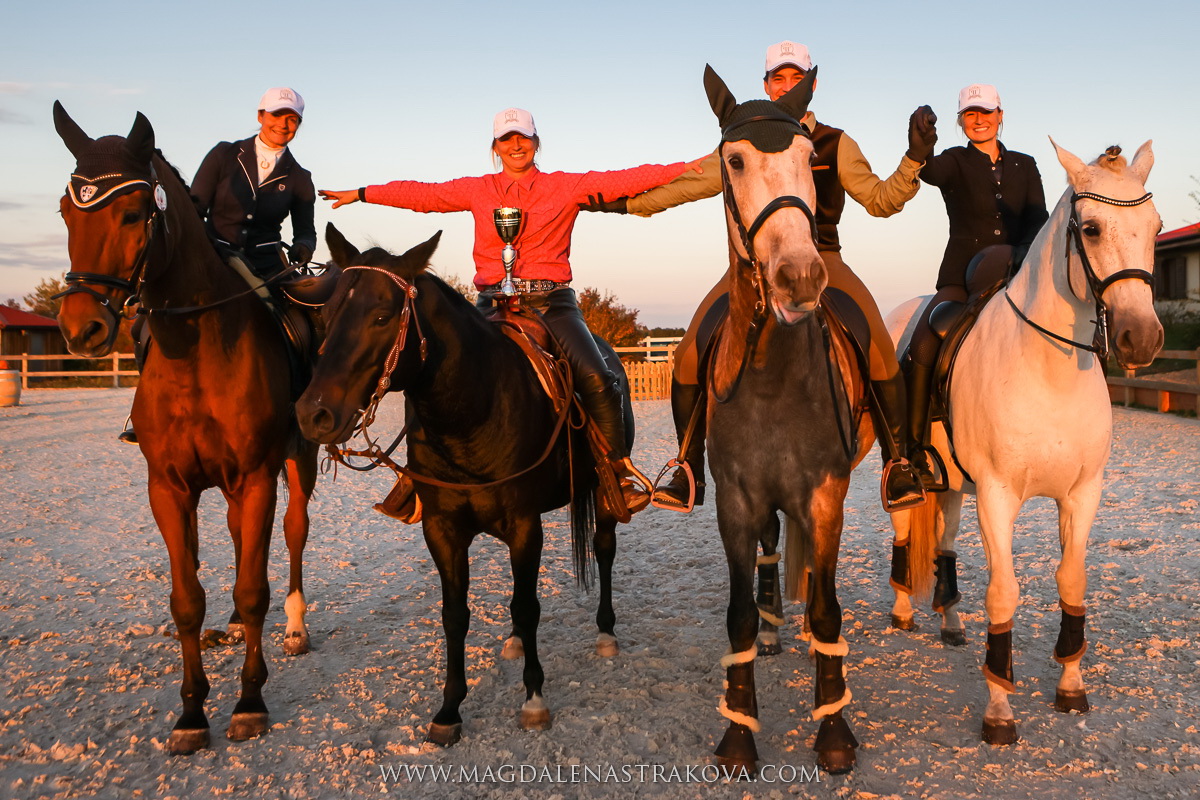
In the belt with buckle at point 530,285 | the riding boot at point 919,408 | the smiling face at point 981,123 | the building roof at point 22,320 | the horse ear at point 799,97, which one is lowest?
the riding boot at point 919,408

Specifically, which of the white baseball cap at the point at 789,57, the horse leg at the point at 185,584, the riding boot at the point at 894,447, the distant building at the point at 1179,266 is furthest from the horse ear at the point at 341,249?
the distant building at the point at 1179,266

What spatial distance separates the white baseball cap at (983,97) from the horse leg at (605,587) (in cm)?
364

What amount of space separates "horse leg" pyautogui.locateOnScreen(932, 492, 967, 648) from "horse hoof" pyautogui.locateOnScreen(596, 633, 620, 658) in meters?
2.13

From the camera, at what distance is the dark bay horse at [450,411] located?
3.67 meters

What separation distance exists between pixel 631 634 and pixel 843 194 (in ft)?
10.4

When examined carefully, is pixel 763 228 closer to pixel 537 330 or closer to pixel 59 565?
pixel 537 330

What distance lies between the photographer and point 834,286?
456 centimetres

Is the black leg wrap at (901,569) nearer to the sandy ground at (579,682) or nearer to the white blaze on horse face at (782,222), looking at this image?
the sandy ground at (579,682)

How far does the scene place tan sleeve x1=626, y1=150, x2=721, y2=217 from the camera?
4.51 m

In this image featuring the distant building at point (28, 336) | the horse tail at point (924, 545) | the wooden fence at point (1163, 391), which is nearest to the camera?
the horse tail at point (924, 545)

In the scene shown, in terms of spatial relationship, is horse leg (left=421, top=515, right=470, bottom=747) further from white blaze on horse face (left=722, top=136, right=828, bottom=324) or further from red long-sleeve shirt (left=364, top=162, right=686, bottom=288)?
white blaze on horse face (left=722, top=136, right=828, bottom=324)

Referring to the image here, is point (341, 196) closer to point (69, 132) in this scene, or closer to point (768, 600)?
point (69, 132)

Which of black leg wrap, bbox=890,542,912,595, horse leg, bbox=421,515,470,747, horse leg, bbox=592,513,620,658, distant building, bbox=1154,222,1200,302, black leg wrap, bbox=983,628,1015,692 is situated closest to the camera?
black leg wrap, bbox=983,628,1015,692

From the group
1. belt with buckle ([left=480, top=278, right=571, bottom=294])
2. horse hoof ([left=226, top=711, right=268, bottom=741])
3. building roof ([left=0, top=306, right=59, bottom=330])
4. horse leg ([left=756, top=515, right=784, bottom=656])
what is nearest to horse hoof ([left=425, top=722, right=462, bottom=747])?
horse hoof ([left=226, top=711, right=268, bottom=741])
